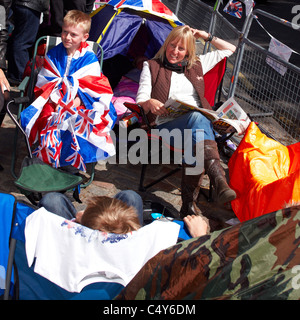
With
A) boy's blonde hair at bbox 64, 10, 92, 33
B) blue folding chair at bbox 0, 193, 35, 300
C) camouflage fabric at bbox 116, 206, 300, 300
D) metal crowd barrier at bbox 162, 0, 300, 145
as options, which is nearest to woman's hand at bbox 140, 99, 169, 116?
boy's blonde hair at bbox 64, 10, 92, 33

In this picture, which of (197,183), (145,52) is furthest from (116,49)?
(197,183)

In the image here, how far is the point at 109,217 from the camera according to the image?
2.18 metres

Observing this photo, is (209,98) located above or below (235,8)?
below

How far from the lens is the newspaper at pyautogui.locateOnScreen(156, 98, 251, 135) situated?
398 centimetres

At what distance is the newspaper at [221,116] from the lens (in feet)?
13.1

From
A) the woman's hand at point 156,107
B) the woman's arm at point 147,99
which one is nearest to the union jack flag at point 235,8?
the woman's arm at point 147,99

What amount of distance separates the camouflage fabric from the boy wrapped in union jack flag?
98.8 inches

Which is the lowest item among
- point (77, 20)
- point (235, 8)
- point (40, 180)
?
point (40, 180)

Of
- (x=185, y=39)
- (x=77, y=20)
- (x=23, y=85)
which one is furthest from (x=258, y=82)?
(x=23, y=85)

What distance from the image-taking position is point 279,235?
1421 mm

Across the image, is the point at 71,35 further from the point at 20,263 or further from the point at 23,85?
the point at 20,263

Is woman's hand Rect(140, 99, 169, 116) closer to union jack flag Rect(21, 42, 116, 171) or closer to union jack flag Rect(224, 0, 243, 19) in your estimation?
union jack flag Rect(21, 42, 116, 171)

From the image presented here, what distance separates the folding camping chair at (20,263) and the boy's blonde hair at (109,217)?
26 cm

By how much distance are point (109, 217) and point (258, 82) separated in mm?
3683
